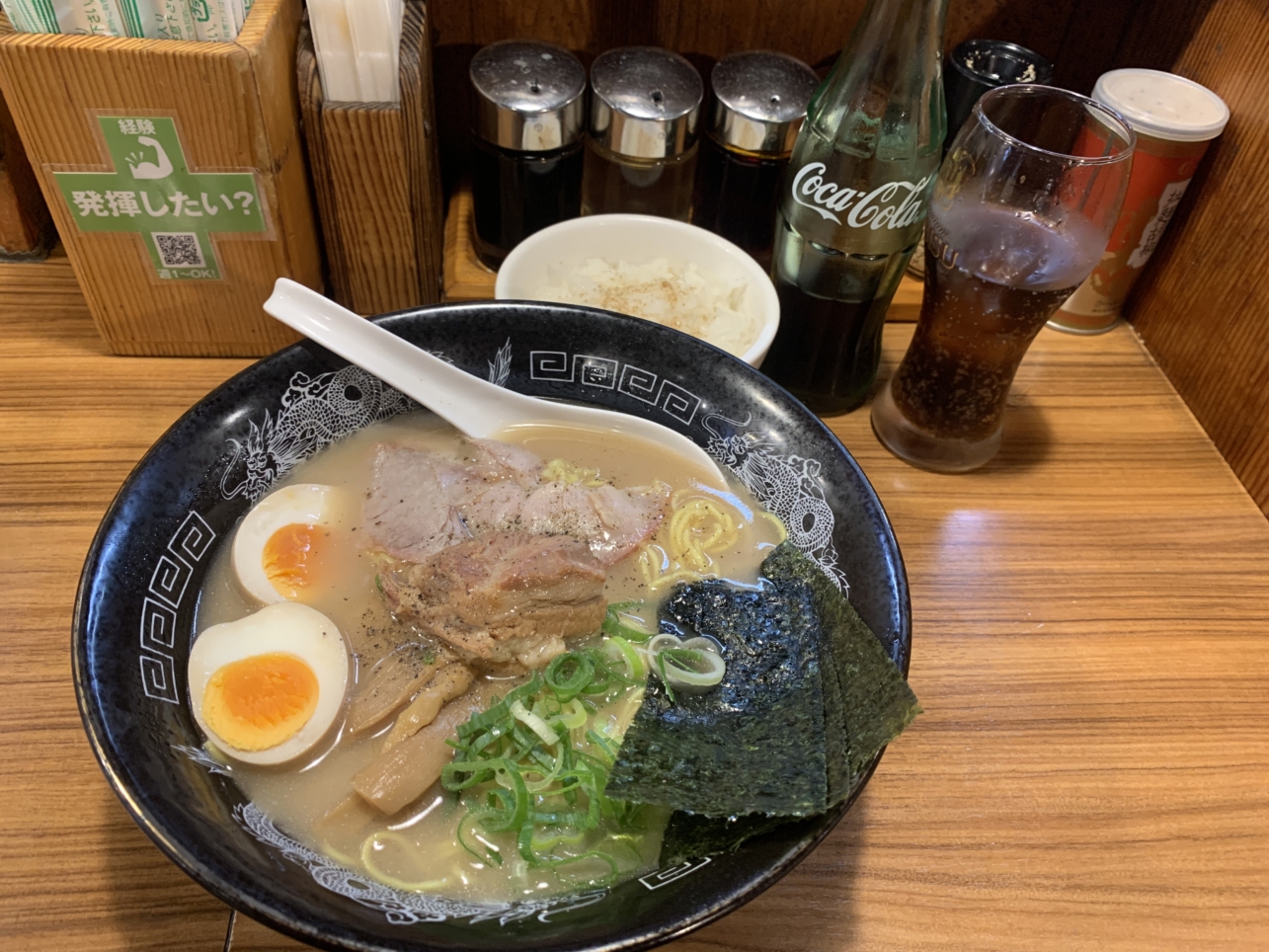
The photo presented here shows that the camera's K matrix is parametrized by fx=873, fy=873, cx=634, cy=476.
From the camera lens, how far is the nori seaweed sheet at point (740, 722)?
35.7 inches

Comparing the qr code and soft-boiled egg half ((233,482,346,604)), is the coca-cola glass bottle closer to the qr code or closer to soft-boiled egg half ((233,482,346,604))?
soft-boiled egg half ((233,482,346,604))

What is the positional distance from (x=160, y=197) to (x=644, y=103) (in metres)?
0.83

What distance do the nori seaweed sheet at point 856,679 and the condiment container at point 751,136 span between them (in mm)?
862

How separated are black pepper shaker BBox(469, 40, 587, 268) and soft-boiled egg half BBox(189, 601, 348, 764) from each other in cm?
92

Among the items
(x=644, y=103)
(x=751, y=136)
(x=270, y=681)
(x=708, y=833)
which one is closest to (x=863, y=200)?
(x=751, y=136)

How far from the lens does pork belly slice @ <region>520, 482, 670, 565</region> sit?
1280 mm

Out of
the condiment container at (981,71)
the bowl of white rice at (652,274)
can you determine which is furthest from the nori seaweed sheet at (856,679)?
the condiment container at (981,71)

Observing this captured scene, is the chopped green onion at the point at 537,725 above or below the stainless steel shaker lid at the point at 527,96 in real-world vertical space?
below

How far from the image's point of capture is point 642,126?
1590 millimetres

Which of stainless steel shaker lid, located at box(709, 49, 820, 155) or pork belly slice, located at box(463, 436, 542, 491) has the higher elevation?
stainless steel shaker lid, located at box(709, 49, 820, 155)

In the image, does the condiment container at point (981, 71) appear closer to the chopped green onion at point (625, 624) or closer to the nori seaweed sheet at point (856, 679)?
the nori seaweed sheet at point (856, 679)

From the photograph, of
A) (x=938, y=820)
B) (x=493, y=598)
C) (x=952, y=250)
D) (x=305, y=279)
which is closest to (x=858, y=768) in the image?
(x=938, y=820)

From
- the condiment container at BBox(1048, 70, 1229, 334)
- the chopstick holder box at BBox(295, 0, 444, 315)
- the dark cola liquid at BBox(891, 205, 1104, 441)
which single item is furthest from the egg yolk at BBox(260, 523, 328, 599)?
the condiment container at BBox(1048, 70, 1229, 334)

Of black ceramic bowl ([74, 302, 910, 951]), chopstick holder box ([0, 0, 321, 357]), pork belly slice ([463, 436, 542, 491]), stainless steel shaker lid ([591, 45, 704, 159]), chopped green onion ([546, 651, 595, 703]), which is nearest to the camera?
black ceramic bowl ([74, 302, 910, 951])
